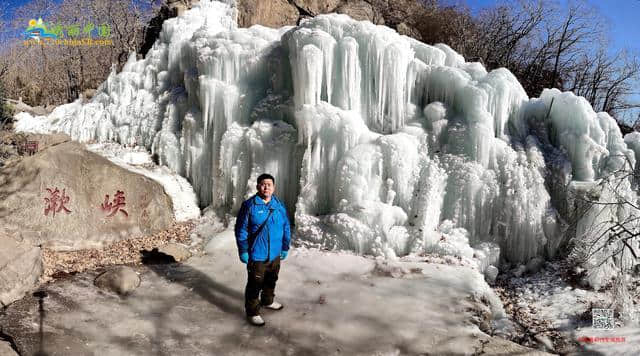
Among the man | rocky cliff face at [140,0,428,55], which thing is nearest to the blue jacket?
the man

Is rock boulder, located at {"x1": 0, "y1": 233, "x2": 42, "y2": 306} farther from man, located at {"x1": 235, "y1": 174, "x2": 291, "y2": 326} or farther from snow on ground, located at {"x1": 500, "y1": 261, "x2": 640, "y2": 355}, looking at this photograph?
snow on ground, located at {"x1": 500, "y1": 261, "x2": 640, "y2": 355}

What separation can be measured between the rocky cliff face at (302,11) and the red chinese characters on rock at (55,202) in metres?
8.48

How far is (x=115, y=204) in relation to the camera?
288 inches

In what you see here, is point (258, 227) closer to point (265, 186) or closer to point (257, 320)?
point (265, 186)

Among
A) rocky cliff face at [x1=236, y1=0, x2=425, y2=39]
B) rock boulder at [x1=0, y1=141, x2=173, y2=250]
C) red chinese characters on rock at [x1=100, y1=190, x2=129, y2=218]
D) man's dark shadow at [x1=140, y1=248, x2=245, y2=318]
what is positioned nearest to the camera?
man's dark shadow at [x1=140, y1=248, x2=245, y2=318]

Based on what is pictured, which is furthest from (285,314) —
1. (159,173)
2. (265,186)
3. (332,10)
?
(332,10)

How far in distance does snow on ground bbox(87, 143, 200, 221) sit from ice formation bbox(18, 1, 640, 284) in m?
0.35

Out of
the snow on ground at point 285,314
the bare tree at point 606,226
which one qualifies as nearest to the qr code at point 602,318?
the bare tree at point 606,226

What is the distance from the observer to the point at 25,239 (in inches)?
247

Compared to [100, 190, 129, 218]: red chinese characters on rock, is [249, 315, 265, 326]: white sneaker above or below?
below

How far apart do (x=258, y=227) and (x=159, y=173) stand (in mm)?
5869

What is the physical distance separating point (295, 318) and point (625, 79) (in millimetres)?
21008

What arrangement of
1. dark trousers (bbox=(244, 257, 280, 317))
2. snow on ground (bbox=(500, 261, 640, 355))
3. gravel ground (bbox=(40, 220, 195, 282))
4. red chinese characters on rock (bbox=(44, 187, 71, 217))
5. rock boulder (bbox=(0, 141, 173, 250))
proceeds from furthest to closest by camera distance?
red chinese characters on rock (bbox=(44, 187, 71, 217)) → rock boulder (bbox=(0, 141, 173, 250)) → gravel ground (bbox=(40, 220, 195, 282)) → snow on ground (bbox=(500, 261, 640, 355)) → dark trousers (bbox=(244, 257, 280, 317))

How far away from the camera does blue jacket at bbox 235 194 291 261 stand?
4.12m
